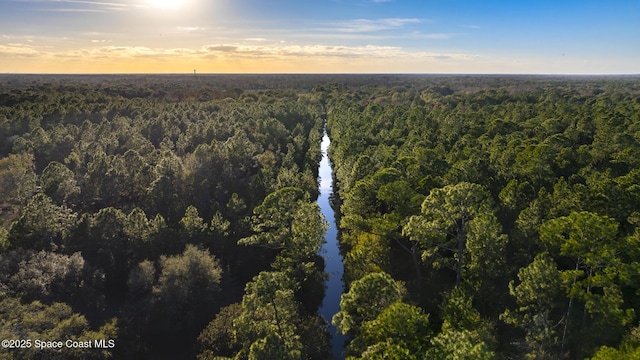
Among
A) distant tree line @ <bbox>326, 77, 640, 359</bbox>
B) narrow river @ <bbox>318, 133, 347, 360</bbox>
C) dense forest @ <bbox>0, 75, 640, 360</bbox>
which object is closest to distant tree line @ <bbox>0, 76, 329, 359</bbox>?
dense forest @ <bbox>0, 75, 640, 360</bbox>

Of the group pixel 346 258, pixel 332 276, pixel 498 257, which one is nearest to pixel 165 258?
pixel 346 258

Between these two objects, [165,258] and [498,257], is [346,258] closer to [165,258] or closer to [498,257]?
[498,257]

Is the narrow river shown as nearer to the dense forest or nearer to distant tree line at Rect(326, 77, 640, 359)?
the dense forest

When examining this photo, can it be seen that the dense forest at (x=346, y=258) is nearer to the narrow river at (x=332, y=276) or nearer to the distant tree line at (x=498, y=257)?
the distant tree line at (x=498, y=257)

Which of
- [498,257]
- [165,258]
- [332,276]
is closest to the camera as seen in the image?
[498,257]

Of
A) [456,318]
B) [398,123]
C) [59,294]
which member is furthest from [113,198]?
[398,123]

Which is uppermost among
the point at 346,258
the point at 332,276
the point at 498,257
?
the point at 498,257

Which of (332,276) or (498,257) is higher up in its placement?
→ (498,257)

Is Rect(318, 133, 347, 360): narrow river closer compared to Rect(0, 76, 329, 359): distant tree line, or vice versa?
Rect(0, 76, 329, 359): distant tree line

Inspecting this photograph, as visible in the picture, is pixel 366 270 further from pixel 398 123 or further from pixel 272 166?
pixel 398 123

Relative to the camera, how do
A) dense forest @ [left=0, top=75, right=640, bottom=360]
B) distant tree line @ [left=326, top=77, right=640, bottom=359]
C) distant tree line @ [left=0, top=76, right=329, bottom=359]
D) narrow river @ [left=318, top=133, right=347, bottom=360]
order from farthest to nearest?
1. narrow river @ [left=318, top=133, right=347, bottom=360]
2. distant tree line @ [left=0, top=76, right=329, bottom=359]
3. dense forest @ [left=0, top=75, right=640, bottom=360]
4. distant tree line @ [left=326, top=77, right=640, bottom=359]

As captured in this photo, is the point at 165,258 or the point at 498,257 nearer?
the point at 498,257
